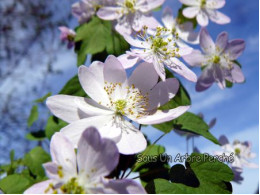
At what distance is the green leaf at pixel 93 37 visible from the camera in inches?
53.2

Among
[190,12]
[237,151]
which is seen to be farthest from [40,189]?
[237,151]

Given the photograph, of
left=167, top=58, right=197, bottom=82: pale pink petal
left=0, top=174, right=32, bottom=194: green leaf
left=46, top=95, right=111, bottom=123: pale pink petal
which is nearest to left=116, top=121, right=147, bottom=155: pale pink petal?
left=46, top=95, right=111, bottom=123: pale pink petal

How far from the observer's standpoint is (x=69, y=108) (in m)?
0.80

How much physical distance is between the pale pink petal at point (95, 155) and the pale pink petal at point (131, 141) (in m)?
0.07

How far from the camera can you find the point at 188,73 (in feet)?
2.93

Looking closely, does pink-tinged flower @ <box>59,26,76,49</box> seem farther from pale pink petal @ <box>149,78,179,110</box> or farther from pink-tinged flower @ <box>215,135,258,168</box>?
pink-tinged flower @ <box>215,135,258,168</box>

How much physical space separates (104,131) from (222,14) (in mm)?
1176

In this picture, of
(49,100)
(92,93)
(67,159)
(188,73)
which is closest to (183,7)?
(188,73)

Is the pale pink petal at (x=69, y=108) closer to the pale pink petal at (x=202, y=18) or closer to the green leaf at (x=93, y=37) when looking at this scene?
the green leaf at (x=93, y=37)

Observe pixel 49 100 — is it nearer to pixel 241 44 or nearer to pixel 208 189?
pixel 208 189

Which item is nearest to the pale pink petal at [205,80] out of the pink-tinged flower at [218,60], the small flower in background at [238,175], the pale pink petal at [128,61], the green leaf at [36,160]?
the pink-tinged flower at [218,60]

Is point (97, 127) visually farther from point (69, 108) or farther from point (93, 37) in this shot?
point (93, 37)

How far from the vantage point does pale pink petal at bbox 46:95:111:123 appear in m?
0.79

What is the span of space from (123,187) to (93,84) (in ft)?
1.07
